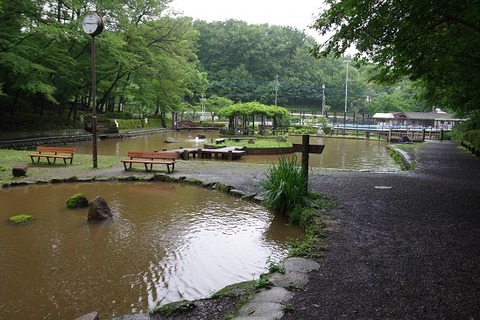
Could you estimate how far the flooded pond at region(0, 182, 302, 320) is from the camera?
13.0 ft

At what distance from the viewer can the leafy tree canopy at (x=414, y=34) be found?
6227 millimetres

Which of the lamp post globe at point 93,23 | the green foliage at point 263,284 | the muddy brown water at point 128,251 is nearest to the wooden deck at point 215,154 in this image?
the lamp post globe at point 93,23

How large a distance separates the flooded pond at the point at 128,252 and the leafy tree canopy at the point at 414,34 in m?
4.21

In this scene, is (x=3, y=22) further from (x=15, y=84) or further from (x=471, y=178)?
(x=471, y=178)

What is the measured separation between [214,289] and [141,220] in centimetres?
303

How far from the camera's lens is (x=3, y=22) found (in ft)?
60.4

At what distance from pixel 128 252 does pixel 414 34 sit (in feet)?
21.7

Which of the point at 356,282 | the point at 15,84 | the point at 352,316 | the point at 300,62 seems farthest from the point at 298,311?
the point at 300,62

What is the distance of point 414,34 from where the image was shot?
24.3 ft

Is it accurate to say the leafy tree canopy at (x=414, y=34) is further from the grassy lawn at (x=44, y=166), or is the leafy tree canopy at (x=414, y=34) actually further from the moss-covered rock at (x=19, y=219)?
the grassy lawn at (x=44, y=166)

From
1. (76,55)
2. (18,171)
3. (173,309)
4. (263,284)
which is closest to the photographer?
(173,309)

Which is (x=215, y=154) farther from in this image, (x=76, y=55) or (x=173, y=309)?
(x=173, y=309)

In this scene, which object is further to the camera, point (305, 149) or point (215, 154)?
point (215, 154)

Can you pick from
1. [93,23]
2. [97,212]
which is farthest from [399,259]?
[93,23]
